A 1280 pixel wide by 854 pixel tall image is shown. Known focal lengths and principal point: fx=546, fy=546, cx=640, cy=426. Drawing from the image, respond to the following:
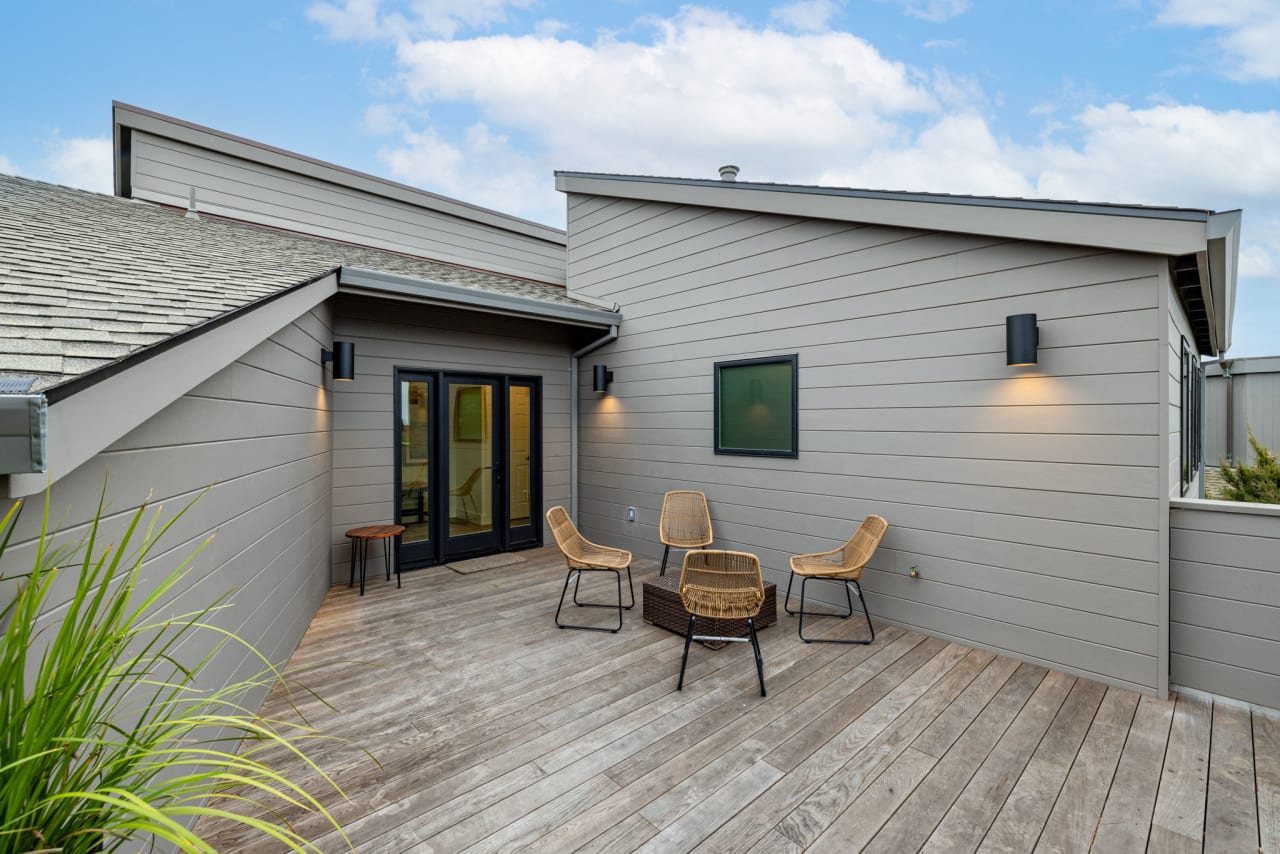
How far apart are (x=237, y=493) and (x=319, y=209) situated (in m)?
5.11

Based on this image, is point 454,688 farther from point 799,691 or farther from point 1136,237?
point 1136,237

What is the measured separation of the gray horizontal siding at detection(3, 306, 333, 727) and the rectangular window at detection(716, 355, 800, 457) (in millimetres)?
3445

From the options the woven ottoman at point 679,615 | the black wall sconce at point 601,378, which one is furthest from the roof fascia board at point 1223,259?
the black wall sconce at point 601,378

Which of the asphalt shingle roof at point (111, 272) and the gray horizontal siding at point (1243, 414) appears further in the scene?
the gray horizontal siding at point (1243, 414)

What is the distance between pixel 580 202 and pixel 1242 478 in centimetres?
755

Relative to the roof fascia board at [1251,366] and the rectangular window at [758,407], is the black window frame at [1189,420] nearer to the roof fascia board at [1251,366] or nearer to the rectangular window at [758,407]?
the rectangular window at [758,407]

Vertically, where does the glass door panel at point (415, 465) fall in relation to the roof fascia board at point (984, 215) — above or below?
below

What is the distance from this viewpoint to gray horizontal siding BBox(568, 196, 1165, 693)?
10.3 feet

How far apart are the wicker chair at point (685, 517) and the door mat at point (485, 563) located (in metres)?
1.68

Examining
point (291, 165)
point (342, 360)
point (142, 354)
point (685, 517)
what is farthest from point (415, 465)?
point (142, 354)

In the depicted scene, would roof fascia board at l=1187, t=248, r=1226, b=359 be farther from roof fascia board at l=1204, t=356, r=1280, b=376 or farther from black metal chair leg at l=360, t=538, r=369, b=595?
black metal chair leg at l=360, t=538, r=369, b=595

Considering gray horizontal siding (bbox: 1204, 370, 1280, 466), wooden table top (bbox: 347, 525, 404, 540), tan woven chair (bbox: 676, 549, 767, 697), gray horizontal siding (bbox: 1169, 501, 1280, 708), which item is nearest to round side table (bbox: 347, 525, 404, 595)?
wooden table top (bbox: 347, 525, 404, 540)

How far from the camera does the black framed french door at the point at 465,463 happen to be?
5598 mm

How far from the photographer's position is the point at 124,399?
140cm
